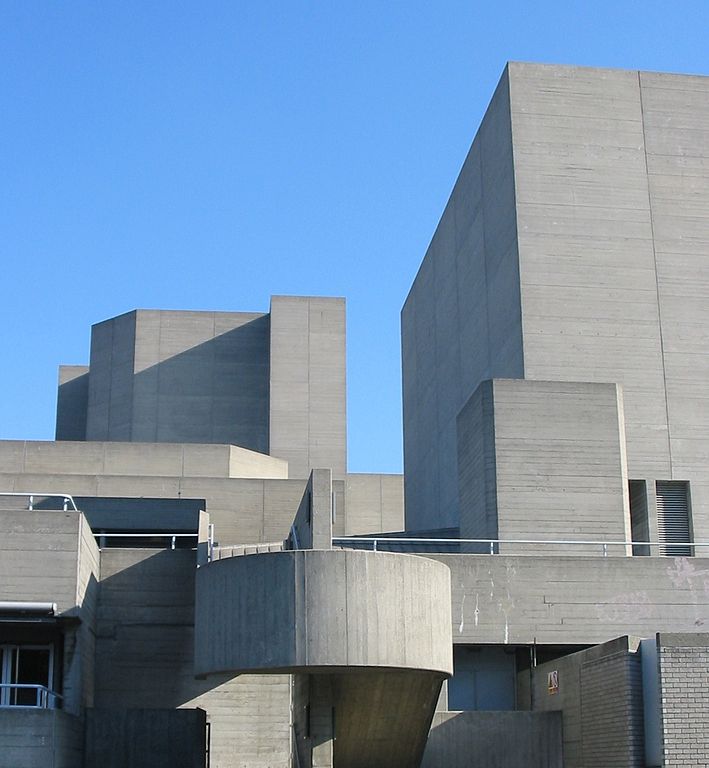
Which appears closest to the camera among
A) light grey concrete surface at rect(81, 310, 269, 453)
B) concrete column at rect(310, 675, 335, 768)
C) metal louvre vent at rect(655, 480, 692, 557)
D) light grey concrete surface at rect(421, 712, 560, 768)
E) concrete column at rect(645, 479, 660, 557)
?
concrete column at rect(310, 675, 335, 768)

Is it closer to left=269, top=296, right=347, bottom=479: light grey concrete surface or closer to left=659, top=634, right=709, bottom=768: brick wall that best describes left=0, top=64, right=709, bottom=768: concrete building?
left=659, top=634, right=709, bottom=768: brick wall

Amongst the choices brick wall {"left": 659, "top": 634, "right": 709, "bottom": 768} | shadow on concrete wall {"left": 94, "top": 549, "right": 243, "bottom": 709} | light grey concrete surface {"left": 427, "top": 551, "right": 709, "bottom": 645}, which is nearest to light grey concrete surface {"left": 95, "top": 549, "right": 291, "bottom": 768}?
shadow on concrete wall {"left": 94, "top": 549, "right": 243, "bottom": 709}

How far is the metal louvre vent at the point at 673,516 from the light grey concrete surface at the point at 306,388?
25.3 m

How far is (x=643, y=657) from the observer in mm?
21625

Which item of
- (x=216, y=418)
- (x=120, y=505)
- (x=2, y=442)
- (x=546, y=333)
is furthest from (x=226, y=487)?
(x=216, y=418)

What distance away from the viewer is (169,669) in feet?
86.5

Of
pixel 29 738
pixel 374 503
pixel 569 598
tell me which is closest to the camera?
pixel 29 738

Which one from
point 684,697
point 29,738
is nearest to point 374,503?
point 29,738

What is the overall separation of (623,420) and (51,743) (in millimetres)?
19220

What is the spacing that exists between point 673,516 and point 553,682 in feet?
35.0

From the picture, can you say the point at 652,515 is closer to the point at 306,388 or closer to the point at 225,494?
the point at 225,494

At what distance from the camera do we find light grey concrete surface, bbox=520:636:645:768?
21.5 m

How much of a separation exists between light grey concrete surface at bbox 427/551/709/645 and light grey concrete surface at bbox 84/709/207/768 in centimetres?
694

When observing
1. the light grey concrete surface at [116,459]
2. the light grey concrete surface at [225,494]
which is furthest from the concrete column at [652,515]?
the light grey concrete surface at [116,459]
